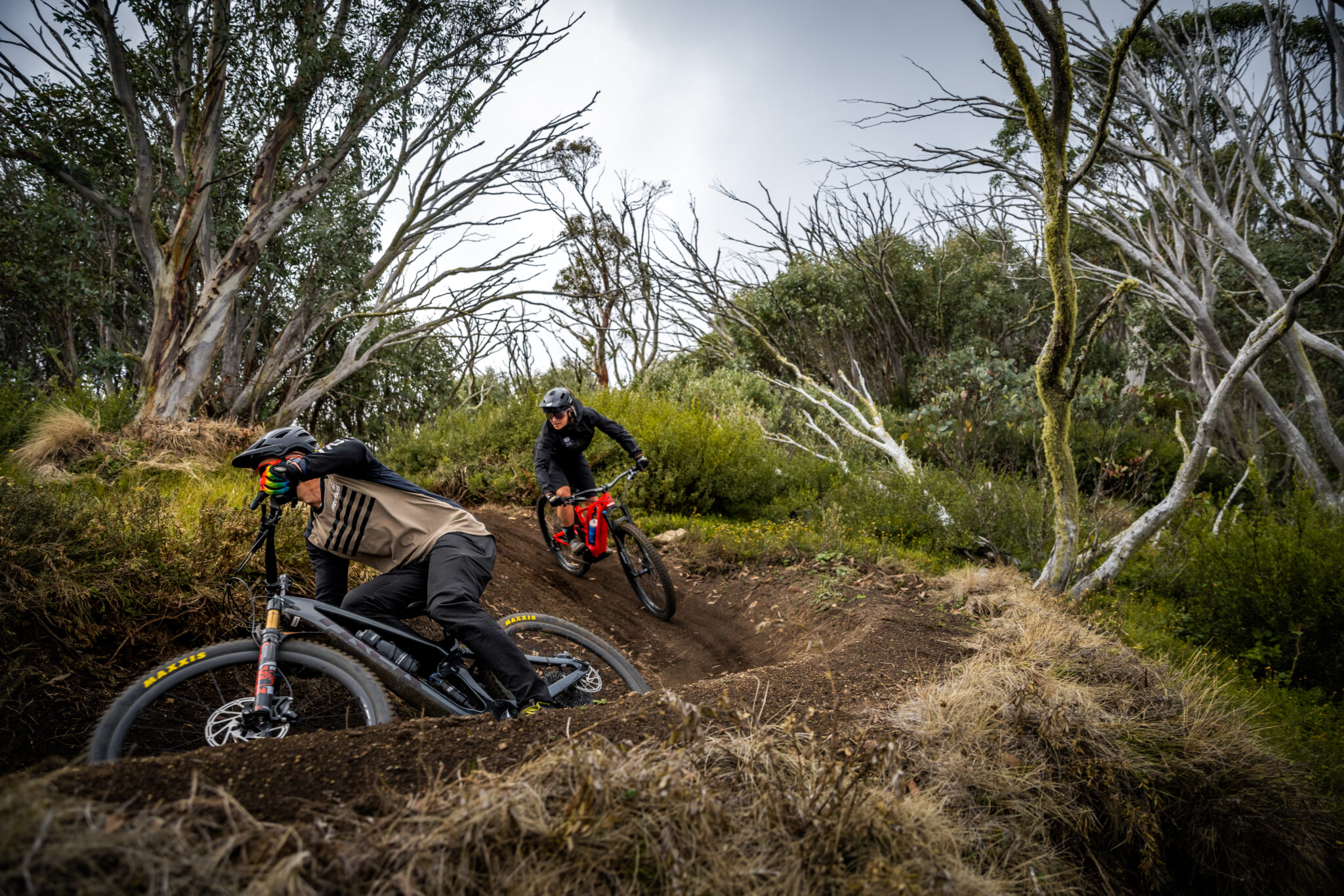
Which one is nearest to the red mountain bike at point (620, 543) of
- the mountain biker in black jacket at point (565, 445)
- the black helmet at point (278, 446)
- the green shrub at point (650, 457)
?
the mountain biker in black jacket at point (565, 445)

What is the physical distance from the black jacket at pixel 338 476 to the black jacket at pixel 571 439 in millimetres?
2889

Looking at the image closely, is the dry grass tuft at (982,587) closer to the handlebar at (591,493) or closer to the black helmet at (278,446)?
the handlebar at (591,493)

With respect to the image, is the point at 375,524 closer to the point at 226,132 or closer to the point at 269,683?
the point at 269,683

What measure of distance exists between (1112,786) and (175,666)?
4.20 m

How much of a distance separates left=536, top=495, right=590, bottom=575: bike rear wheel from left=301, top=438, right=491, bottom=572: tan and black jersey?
3.46m

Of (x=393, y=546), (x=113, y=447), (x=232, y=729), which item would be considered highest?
(x=113, y=447)

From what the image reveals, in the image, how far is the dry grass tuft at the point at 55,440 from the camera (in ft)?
21.5

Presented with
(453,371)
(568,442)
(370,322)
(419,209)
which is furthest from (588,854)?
(453,371)

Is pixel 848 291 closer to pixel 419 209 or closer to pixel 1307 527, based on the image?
pixel 419 209

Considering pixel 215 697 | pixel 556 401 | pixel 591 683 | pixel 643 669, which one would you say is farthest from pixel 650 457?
pixel 215 697

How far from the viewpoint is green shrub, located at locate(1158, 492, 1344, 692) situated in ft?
19.1

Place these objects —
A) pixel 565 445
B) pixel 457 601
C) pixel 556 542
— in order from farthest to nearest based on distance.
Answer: pixel 556 542 → pixel 565 445 → pixel 457 601

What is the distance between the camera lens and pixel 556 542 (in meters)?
6.99

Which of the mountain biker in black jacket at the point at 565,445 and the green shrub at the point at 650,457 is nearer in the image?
the mountain biker in black jacket at the point at 565,445
